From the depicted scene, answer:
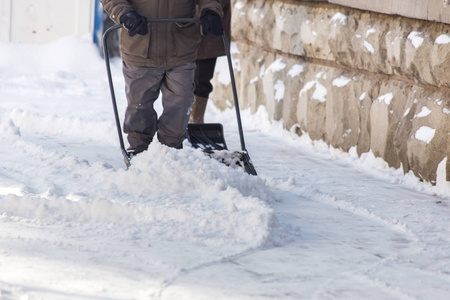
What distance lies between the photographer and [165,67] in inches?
159

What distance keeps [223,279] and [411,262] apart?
0.80 meters

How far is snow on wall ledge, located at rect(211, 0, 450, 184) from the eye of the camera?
13.7ft

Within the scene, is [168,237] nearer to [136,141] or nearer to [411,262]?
[411,262]

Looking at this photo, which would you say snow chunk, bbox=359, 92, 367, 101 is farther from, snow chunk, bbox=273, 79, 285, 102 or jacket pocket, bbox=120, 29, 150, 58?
jacket pocket, bbox=120, 29, 150, 58

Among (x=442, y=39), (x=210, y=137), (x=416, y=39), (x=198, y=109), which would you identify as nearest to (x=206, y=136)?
(x=210, y=137)

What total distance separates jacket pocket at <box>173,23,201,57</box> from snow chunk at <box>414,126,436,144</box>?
1.36 metres

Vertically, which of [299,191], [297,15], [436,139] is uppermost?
[297,15]

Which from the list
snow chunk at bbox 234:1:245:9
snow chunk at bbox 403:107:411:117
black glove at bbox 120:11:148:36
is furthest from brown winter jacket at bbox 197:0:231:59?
snow chunk at bbox 234:1:245:9

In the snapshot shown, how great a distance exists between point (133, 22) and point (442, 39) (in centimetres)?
166

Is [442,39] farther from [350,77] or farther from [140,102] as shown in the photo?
[140,102]

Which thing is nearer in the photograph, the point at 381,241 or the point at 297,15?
the point at 381,241

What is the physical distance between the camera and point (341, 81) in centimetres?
505

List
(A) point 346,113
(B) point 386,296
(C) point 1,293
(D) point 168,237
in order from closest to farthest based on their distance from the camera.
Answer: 1. (C) point 1,293
2. (B) point 386,296
3. (D) point 168,237
4. (A) point 346,113

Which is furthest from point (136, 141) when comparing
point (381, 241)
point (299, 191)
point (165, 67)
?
point (381, 241)
